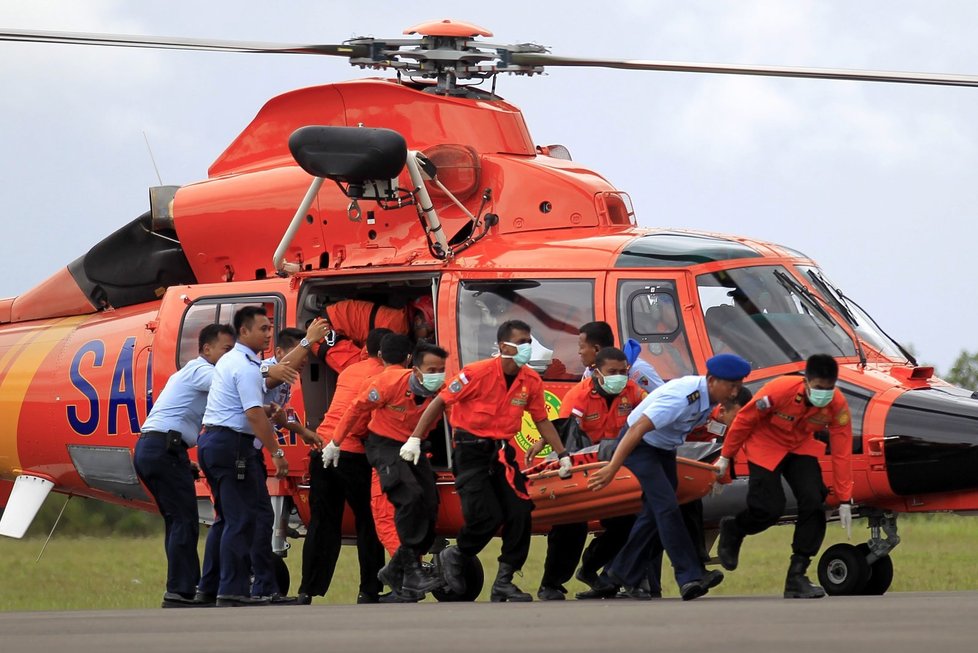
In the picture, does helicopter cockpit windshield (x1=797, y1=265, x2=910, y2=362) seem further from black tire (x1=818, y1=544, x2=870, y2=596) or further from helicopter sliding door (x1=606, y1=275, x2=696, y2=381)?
black tire (x1=818, y1=544, x2=870, y2=596)

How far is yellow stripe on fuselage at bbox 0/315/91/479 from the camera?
13.6 m

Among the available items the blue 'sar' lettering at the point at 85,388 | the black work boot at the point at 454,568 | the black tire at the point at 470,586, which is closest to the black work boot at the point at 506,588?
the black work boot at the point at 454,568

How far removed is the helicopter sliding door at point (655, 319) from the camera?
10.7 metres

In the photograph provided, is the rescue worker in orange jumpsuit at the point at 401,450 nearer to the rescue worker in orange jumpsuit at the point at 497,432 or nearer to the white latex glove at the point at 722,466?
the rescue worker in orange jumpsuit at the point at 497,432

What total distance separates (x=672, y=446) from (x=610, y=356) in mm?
706

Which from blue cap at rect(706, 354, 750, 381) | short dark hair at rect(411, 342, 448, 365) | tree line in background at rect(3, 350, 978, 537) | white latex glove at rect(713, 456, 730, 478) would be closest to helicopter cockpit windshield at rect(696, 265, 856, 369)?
white latex glove at rect(713, 456, 730, 478)

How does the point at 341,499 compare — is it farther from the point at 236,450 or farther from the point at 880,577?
the point at 880,577

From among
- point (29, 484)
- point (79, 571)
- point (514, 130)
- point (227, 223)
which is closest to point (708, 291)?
point (514, 130)

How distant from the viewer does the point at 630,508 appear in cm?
1014

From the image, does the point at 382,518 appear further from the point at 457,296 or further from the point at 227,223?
the point at 227,223

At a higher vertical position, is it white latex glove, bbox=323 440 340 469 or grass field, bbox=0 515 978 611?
white latex glove, bbox=323 440 340 469

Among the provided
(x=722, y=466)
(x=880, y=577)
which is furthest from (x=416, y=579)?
(x=880, y=577)

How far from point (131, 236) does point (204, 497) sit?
228 cm

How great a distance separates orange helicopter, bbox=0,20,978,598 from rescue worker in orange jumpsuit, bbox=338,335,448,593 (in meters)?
0.49
